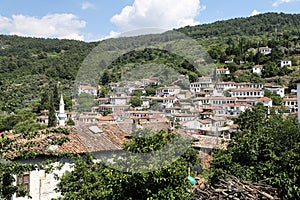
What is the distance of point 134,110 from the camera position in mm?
5242

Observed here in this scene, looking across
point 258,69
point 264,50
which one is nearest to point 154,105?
point 258,69

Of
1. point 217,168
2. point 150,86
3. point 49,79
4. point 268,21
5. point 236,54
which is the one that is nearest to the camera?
point 150,86

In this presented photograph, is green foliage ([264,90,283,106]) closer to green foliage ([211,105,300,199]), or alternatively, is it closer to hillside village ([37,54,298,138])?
green foliage ([211,105,300,199])

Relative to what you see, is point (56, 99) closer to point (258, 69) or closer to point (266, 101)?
point (266, 101)

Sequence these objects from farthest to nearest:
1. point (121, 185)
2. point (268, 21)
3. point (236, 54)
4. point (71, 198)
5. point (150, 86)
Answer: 1. point (268, 21)
2. point (236, 54)
3. point (71, 198)
4. point (121, 185)
5. point (150, 86)

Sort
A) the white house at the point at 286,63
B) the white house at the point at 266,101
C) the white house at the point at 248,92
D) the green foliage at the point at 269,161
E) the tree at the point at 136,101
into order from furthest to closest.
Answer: the white house at the point at 286,63 → the white house at the point at 248,92 → the white house at the point at 266,101 → the green foliage at the point at 269,161 → the tree at the point at 136,101

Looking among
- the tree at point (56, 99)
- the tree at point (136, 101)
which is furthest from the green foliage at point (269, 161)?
the tree at point (56, 99)

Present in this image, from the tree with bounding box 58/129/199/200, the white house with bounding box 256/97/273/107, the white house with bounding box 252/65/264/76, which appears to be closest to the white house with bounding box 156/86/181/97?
the tree with bounding box 58/129/199/200

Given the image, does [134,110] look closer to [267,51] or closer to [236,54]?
[236,54]

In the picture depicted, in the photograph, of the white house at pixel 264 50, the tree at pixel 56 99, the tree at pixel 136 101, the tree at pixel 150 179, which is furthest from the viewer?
the white house at pixel 264 50

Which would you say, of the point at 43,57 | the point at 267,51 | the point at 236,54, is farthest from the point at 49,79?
the point at 267,51

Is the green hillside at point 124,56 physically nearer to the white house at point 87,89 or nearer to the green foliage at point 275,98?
the white house at point 87,89

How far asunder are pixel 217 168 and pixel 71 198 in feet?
13.2

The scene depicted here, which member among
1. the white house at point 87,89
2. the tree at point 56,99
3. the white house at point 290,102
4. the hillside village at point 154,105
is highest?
the white house at point 87,89
